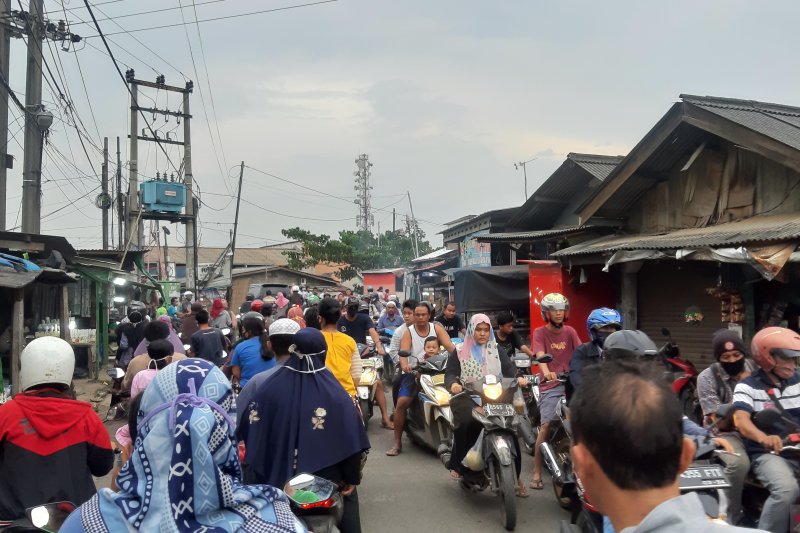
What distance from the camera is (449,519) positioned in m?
5.48

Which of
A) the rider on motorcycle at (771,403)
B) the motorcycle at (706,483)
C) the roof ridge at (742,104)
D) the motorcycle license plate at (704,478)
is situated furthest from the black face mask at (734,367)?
the roof ridge at (742,104)

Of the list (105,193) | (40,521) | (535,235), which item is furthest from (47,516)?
(105,193)

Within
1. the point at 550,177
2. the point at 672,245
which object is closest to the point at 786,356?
the point at 672,245

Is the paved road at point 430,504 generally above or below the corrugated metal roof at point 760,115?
below

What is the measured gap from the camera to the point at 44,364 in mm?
3285

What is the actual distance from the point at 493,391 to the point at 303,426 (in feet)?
8.00

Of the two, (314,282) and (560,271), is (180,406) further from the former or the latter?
(314,282)

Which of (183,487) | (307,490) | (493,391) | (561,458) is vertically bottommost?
(561,458)

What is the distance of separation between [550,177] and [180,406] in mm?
13569

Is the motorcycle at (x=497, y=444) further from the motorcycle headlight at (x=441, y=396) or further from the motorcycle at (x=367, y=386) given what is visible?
the motorcycle at (x=367, y=386)

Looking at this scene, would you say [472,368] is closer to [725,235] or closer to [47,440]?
[47,440]

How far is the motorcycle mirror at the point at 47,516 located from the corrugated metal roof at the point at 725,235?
24.1 ft

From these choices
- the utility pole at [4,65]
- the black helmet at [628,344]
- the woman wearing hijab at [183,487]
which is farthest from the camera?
the utility pole at [4,65]

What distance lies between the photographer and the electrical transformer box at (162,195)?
2780 cm
